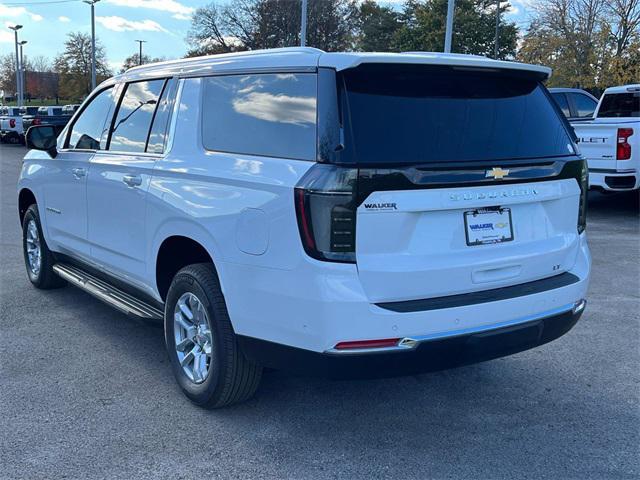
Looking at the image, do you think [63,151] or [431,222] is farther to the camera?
[63,151]

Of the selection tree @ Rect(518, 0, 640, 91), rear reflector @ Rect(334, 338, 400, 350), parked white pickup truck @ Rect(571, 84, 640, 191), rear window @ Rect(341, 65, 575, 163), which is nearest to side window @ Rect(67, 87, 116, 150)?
rear window @ Rect(341, 65, 575, 163)

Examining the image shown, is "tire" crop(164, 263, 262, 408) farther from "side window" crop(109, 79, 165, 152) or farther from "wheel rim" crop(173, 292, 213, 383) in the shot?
"side window" crop(109, 79, 165, 152)

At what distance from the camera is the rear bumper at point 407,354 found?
9.89ft

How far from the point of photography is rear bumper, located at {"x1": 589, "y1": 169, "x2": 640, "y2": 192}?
10836 mm

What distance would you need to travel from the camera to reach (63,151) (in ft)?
18.0

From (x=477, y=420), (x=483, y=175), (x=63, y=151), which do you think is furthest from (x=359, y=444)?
(x=63, y=151)

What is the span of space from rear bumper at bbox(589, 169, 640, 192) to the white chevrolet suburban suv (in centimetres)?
784

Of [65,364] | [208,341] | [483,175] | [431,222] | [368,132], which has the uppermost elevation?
[368,132]

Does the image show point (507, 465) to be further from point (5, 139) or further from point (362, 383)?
point (5, 139)

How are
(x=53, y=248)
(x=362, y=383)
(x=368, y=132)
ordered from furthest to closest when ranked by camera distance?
(x=53, y=248) → (x=362, y=383) → (x=368, y=132)

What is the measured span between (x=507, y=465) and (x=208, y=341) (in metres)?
1.70

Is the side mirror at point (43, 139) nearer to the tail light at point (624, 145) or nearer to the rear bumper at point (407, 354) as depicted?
the rear bumper at point (407, 354)

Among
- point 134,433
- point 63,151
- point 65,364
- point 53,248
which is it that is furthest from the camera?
point 53,248

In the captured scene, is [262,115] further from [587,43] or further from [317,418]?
[587,43]
